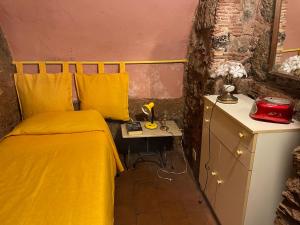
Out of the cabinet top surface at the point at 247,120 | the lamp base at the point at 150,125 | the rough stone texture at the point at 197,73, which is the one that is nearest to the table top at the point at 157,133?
the lamp base at the point at 150,125

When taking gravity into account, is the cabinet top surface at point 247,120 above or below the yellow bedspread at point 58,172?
above

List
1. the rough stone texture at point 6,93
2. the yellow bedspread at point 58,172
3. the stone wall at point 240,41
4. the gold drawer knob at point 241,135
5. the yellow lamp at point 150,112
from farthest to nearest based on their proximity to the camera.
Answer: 1. the yellow lamp at point 150,112
2. the rough stone texture at point 6,93
3. the stone wall at point 240,41
4. the gold drawer knob at point 241,135
5. the yellow bedspread at point 58,172

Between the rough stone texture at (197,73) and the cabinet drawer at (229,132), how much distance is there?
21.9 inches

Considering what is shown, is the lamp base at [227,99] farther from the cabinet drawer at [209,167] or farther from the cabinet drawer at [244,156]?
the cabinet drawer at [244,156]

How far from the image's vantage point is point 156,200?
2.38 m

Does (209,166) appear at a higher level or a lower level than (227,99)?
lower

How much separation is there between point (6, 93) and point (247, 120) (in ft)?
7.94

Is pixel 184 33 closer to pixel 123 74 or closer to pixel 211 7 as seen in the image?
pixel 211 7

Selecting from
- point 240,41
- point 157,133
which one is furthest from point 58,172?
point 240,41

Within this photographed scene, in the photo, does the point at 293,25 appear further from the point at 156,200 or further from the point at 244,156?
the point at 156,200

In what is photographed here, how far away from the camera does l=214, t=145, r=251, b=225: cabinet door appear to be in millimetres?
1615

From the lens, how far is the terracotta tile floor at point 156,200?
2146 mm

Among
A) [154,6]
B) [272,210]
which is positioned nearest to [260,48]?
[154,6]

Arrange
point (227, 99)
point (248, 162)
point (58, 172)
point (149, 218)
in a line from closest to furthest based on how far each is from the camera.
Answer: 1. point (248, 162)
2. point (58, 172)
3. point (227, 99)
4. point (149, 218)
